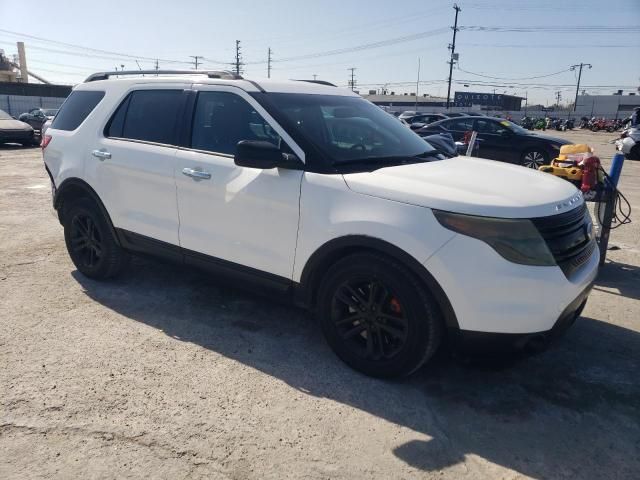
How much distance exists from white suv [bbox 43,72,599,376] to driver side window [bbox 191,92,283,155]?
1cm

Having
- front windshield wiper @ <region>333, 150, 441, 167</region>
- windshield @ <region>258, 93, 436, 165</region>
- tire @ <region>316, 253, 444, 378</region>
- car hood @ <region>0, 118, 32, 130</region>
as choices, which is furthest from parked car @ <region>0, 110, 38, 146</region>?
tire @ <region>316, 253, 444, 378</region>

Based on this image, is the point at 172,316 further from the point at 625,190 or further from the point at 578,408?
the point at 625,190

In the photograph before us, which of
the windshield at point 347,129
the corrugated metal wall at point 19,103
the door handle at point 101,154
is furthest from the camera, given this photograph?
the corrugated metal wall at point 19,103

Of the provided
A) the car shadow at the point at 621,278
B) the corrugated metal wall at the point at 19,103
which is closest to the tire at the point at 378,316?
the car shadow at the point at 621,278

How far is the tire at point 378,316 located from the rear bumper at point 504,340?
14 centimetres

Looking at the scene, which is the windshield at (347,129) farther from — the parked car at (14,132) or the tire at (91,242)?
the parked car at (14,132)

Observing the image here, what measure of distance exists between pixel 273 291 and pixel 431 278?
1222mm

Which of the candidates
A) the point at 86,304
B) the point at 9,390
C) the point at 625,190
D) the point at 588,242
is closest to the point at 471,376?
the point at 588,242

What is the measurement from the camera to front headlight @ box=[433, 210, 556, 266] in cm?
272

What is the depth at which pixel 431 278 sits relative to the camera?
2.83 meters

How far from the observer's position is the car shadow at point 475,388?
8.58 feet

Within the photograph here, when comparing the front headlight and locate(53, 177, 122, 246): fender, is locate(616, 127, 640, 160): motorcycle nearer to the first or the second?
the front headlight

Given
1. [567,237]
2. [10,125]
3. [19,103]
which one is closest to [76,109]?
[567,237]

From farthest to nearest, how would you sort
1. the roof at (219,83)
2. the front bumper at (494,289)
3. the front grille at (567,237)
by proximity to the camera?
the roof at (219,83)
the front grille at (567,237)
the front bumper at (494,289)
